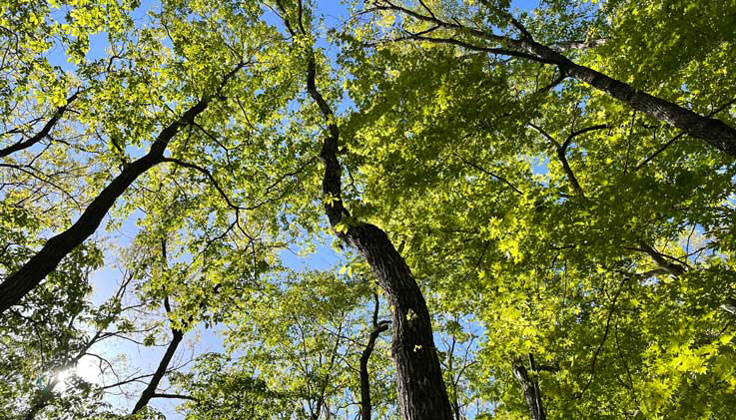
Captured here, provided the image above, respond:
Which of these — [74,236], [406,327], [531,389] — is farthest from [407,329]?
[531,389]

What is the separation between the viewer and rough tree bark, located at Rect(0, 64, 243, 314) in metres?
5.18

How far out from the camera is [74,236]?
234 inches

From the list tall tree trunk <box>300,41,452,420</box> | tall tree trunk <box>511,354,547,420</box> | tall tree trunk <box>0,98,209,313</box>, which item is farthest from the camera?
tall tree trunk <box>511,354,547,420</box>

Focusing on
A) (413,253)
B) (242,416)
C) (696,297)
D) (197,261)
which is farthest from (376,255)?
(242,416)

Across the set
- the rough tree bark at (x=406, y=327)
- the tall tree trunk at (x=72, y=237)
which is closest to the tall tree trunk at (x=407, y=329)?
the rough tree bark at (x=406, y=327)

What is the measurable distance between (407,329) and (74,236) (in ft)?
17.0

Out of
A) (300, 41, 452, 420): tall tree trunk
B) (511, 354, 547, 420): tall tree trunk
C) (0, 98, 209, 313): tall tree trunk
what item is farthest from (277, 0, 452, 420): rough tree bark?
(511, 354, 547, 420): tall tree trunk

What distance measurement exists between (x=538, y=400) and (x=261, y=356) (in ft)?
26.7

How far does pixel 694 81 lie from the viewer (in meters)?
6.23

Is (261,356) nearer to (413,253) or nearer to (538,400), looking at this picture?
(413,253)

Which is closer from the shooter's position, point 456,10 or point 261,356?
point 456,10

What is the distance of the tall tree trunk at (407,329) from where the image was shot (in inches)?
142

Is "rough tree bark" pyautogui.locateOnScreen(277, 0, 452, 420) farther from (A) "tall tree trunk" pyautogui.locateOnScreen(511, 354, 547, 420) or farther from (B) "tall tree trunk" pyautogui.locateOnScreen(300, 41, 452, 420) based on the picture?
(A) "tall tree trunk" pyautogui.locateOnScreen(511, 354, 547, 420)

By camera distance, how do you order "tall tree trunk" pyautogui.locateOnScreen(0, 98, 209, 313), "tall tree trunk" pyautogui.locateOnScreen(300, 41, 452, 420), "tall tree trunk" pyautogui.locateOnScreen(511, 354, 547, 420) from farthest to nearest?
"tall tree trunk" pyautogui.locateOnScreen(511, 354, 547, 420), "tall tree trunk" pyautogui.locateOnScreen(0, 98, 209, 313), "tall tree trunk" pyautogui.locateOnScreen(300, 41, 452, 420)
